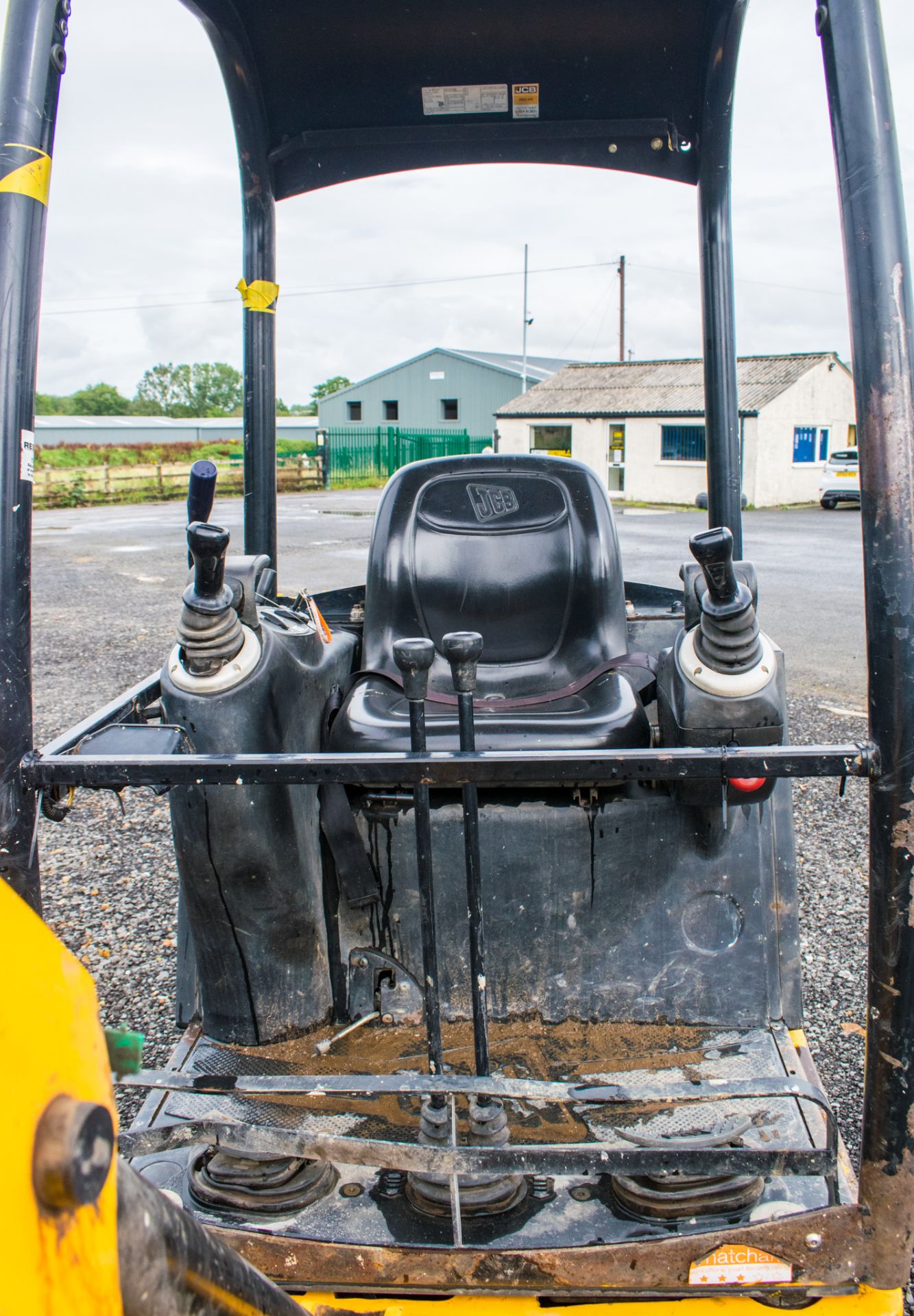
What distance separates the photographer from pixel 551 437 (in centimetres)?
3334

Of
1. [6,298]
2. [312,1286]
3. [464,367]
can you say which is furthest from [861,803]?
[464,367]

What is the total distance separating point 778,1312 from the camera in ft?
5.14

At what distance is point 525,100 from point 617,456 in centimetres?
2907

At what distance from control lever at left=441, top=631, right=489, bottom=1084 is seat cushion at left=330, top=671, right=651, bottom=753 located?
487 mm

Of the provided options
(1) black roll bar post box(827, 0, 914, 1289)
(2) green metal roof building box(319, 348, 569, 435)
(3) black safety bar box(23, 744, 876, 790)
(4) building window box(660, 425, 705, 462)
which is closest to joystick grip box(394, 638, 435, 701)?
(3) black safety bar box(23, 744, 876, 790)

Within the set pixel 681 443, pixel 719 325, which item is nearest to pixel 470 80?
pixel 719 325

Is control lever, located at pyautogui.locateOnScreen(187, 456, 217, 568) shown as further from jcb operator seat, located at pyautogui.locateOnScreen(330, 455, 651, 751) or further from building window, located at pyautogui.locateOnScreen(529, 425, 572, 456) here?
building window, located at pyautogui.locateOnScreen(529, 425, 572, 456)

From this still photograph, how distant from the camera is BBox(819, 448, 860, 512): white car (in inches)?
1034

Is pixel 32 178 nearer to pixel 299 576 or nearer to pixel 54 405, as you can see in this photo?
pixel 299 576

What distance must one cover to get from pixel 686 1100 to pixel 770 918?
2.20 ft

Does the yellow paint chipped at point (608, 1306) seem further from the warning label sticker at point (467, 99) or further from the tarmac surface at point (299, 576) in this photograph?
the tarmac surface at point (299, 576)

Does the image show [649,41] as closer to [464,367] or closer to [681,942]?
[681,942]

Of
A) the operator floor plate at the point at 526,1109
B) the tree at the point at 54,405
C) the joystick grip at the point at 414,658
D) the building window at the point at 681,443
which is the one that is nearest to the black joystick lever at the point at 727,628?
the joystick grip at the point at 414,658

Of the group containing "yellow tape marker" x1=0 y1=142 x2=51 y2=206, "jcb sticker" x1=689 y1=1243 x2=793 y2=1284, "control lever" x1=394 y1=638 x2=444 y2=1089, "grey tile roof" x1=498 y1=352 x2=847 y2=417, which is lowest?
"jcb sticker" x1=689 y1=1243 x2=793 y2=1284
